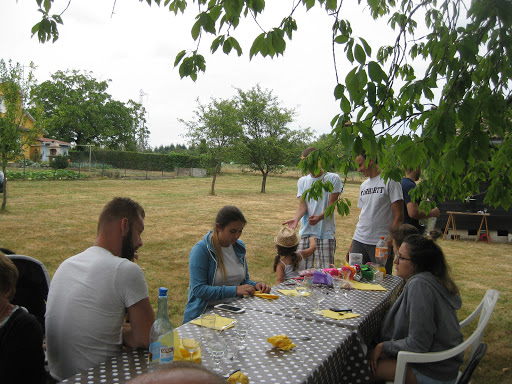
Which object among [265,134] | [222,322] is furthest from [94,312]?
[265,134]

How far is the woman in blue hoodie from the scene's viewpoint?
2859 millimetres

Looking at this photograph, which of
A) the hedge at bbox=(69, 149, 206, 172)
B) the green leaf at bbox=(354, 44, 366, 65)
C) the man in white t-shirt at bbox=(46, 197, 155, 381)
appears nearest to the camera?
the man in white t-shirt at bbox=(46, 197, 155, 381)

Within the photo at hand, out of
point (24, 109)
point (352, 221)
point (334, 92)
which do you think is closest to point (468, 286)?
point (334, 92)

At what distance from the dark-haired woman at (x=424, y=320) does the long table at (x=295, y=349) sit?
0.66ft

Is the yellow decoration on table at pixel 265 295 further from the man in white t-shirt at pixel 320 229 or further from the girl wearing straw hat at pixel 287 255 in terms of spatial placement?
the man in white t-shirt at pixel 320 229

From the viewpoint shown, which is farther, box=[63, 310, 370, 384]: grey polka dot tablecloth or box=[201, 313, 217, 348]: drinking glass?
box=[201, 313, 217, 348]: drinking glass

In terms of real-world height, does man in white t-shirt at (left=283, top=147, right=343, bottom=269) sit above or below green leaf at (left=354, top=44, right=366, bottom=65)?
below

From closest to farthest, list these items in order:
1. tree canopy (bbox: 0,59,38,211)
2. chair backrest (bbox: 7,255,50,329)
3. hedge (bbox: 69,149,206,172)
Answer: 1. chair backrest (bbox: 7,255,50,329)
2. tree canopy (bbox: 0,59,38,211)
3. hedge (bbox: 69,149,206,172)

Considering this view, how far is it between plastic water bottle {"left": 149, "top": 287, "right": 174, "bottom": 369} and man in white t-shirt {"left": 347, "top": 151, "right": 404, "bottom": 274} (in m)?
2.95

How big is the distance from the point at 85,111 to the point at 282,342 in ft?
168

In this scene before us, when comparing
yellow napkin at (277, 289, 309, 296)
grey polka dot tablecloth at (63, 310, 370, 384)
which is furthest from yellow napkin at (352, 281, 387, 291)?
grey polka dot tablecloth at (63, 310, 370, 384)

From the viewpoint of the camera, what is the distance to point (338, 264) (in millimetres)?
7738

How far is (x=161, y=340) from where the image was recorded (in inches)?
67.4

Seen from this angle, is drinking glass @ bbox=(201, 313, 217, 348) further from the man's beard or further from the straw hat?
the straw hat
